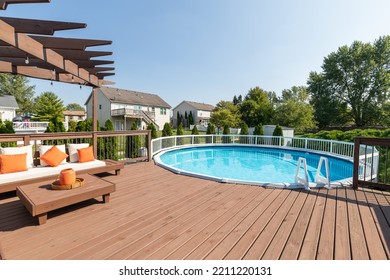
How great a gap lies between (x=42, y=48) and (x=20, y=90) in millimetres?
41429

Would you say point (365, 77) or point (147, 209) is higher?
point (365, 77)

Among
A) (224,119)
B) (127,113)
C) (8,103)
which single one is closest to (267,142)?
Result: (224,119)

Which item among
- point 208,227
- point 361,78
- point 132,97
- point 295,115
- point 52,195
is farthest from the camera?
point 132,97

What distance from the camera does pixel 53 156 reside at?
425 centimetres

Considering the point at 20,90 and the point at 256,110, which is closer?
the point at 256,110

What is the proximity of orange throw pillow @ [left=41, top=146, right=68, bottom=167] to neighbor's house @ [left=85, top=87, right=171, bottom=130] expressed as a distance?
1880 centimetres

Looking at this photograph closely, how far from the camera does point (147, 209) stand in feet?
9.87

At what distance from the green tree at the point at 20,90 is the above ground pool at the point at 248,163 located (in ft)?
119

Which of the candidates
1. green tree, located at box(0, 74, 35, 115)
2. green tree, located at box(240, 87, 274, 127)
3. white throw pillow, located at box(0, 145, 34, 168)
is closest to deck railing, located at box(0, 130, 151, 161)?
white throw pillow, located at box(0, 145, 34, 168)

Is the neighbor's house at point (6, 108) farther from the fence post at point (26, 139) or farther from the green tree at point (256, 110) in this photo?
the green tree at point (256, 110)

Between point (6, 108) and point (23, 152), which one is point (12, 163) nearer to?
point (23, 152)
